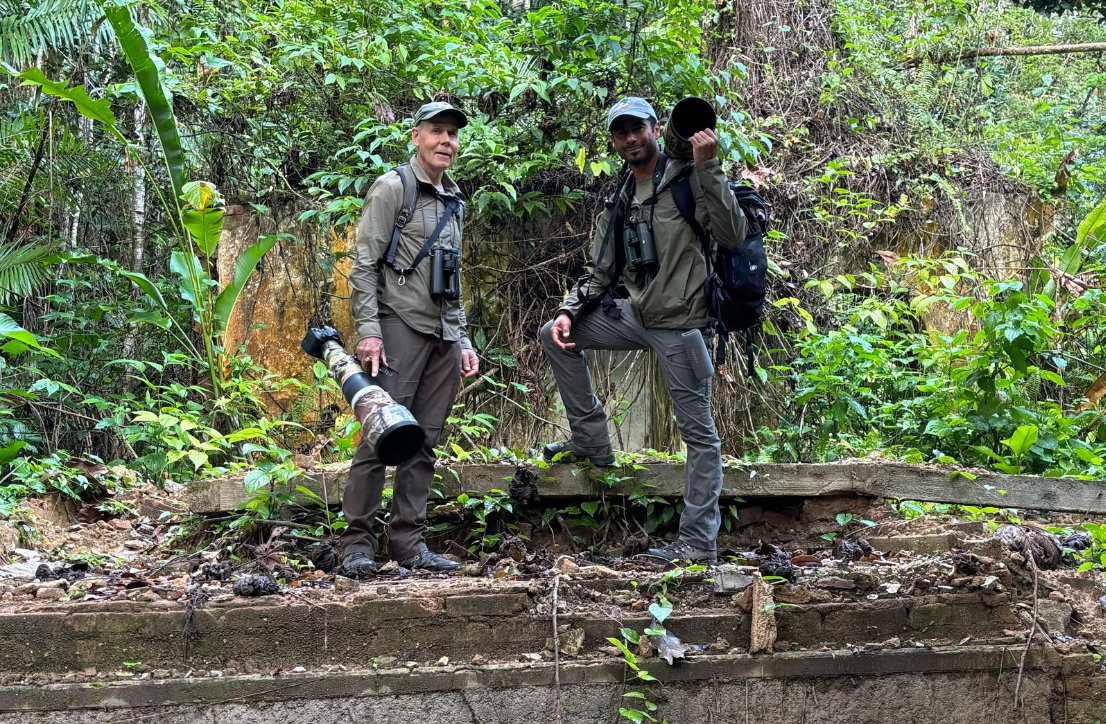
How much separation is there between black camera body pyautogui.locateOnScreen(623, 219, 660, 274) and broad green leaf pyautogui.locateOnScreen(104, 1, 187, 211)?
341 cm

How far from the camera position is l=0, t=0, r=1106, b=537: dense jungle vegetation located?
19.2 ft

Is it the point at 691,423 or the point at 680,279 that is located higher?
the point at 680,279

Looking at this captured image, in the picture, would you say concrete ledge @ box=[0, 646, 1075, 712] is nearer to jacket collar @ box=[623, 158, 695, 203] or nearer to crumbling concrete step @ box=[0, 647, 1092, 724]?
crumbling concrete step @ box=[0, 647, 1092, 724]

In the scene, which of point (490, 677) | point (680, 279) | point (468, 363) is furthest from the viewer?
point (468, 363)

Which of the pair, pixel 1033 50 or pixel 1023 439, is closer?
pixel 1023 439

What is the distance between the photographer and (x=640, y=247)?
4.26 m

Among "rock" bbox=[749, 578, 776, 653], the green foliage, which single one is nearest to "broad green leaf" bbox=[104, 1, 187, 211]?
the green foliage

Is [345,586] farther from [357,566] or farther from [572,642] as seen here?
[572,642]

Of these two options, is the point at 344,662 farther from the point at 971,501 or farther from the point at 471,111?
the point at 471,111

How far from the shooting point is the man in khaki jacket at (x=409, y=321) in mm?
4133

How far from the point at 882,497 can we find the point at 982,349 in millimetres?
1457

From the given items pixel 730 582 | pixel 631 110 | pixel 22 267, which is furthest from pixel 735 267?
pixel 22 267

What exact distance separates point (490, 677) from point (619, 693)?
453 mm

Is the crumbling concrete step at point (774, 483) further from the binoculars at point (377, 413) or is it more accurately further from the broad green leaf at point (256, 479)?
the binoculars at point (377, 413)
